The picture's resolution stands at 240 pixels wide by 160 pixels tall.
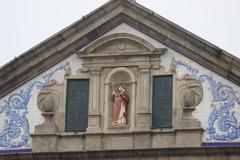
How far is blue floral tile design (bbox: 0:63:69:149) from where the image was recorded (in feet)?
129

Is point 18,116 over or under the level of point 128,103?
under

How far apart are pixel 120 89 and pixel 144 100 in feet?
2.49

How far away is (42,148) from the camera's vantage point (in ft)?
127

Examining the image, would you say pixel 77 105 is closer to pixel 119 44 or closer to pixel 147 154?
pixel 119 44

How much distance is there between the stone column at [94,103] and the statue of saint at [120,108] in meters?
0.46

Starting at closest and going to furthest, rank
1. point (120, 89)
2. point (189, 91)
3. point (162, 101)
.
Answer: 1. point (189, 91)
2. point (162, 101)
3. point (120, 89)

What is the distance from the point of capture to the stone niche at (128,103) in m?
38.2

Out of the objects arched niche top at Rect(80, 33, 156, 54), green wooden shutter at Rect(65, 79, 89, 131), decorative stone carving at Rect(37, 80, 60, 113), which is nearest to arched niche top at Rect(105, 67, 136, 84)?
arched niche top at Rect(80, 33, 156, 54)

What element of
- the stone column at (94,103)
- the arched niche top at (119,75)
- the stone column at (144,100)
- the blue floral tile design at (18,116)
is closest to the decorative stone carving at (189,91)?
the stone column at (144,100)

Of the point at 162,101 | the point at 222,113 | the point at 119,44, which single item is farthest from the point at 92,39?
the point at 222,113

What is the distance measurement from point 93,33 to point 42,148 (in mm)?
3474

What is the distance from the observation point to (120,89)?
3888 centimetres

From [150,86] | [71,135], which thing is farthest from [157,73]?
[71,135]

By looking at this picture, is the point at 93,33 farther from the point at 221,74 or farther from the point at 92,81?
the point at 221,74
